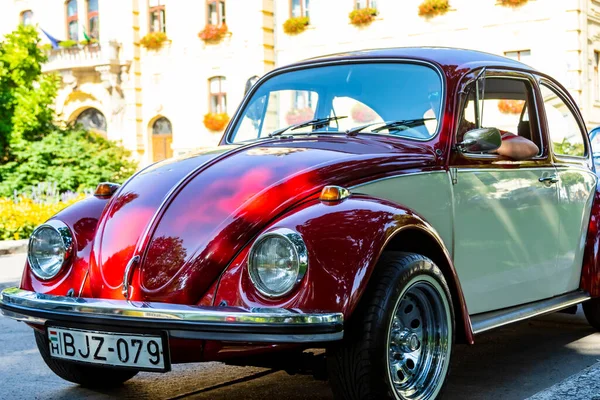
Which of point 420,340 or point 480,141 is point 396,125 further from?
point 420,340

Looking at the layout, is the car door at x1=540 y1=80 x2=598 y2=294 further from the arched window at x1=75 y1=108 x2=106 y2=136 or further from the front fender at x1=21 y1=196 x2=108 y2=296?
the arched window at x1=75 y1=108 x2=106 y2=136

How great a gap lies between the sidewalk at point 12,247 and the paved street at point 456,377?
24.4ft

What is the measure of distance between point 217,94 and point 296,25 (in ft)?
13.9

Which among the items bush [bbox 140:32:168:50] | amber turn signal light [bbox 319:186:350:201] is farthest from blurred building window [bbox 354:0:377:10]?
amber turn signal light [bbox 319:186:350:201]

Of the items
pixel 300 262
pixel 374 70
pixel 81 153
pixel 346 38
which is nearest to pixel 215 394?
pixel 300 262

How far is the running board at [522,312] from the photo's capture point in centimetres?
462

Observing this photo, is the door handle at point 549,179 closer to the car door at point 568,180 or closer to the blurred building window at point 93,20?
the car door at point 568,180

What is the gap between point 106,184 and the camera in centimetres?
498

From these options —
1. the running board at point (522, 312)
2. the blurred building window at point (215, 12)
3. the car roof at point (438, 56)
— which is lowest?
the running board at point (522, 312)

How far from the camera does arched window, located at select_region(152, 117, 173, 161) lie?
3453 centimetres

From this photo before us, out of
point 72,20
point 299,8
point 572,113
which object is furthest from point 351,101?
point 72,20

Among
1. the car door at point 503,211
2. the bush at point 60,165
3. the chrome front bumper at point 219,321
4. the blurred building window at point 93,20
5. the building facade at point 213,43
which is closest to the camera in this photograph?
the chrome front bumper at point 219,321

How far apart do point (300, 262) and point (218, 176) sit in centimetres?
80

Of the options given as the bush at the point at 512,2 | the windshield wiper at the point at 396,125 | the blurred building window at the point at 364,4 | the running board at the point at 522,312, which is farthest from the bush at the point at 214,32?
the windshield wiper at the point at 396,125
